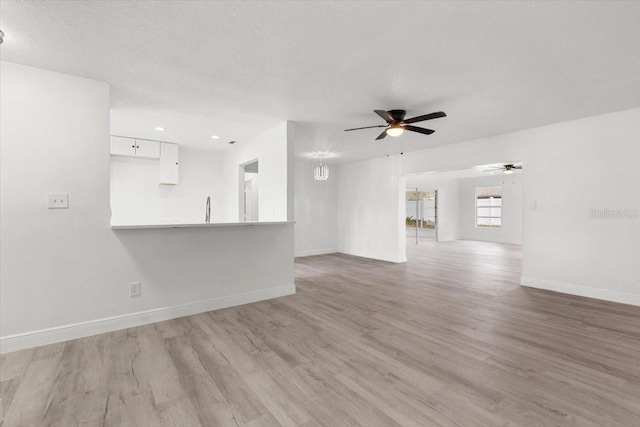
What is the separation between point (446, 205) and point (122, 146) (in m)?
10.4

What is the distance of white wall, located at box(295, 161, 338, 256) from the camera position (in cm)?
751

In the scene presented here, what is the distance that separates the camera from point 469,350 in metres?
2.43

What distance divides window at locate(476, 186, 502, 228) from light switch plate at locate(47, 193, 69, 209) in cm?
1196

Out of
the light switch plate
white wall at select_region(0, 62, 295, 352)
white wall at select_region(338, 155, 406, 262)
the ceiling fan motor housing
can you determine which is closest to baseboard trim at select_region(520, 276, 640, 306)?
white wall at select_region(338, 155, 406, 262)

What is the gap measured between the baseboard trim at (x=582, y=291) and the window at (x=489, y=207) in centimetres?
687

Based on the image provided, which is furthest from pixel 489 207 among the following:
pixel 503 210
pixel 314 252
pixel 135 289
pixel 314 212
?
pixel 135 289

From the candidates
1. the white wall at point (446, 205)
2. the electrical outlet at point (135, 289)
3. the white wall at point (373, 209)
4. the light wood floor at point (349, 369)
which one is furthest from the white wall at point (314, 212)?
the electrical outlet at point (135, 289)

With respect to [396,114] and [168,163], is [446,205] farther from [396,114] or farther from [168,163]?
[168,163]

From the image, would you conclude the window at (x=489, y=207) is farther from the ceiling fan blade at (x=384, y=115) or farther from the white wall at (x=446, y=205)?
the ceiling fan blade at (x=384, y=115)

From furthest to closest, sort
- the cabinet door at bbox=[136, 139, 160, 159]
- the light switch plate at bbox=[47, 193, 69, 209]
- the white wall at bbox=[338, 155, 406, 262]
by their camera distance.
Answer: the white wall at bbox=[338, 155, 406, 262] < the cabinet door at bbox=[136, 139, 160, 159] < the light switch plate at bbox=[47, 193, 69, 209]

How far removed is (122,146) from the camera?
191 inches

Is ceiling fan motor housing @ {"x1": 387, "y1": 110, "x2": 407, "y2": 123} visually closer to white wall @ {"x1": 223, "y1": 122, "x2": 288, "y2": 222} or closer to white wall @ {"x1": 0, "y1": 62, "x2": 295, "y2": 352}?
white wall @ {"x1": 223, "y1": 122, "x2": 288, "y2": 222}

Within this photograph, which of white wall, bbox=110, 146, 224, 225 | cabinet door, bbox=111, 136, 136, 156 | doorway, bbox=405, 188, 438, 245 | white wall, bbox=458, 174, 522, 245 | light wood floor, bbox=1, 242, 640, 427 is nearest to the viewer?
light wood floor, bbox=1, 242, 640, 427

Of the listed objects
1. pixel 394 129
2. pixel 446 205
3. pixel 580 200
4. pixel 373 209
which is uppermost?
pixel 394 129
